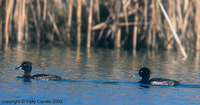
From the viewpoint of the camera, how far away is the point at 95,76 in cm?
Result: 1162

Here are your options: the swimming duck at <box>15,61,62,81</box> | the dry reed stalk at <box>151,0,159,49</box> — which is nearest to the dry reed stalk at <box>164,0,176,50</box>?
the dry reed stalk at <box>151,0,159,49</box>

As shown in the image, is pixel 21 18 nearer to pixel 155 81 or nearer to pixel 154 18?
pixel 154 18

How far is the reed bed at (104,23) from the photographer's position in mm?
18328

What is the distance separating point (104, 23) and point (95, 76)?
7.87 meters

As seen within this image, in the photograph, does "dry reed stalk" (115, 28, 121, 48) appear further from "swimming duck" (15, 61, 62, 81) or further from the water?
"swimming duck" (15, 61, 62, 81)

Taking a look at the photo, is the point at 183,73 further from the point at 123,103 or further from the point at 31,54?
the point at 31,54

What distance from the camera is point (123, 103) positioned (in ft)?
27.4

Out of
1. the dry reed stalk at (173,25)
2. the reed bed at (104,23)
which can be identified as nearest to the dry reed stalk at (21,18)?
the reed bed at (104,23)

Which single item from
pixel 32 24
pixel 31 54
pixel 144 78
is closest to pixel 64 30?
pixel 32 24

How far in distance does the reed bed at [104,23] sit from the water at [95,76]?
71 centimetres

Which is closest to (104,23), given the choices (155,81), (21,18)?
(21,18)

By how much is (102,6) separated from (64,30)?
216 centimetres

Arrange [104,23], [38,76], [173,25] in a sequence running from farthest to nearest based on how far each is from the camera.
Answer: [104,23], [173,25], [38,76]

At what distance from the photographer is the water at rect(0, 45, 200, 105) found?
8.66 m
